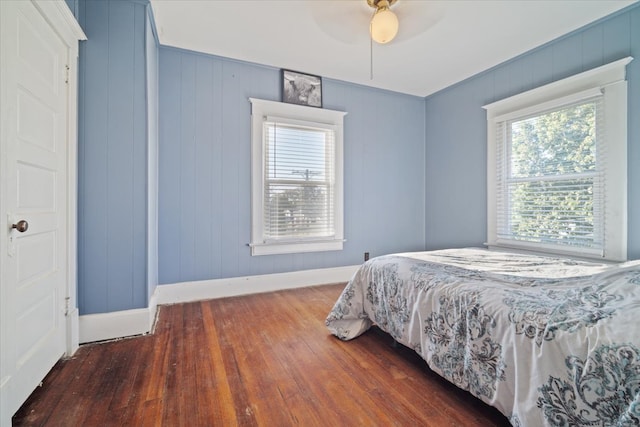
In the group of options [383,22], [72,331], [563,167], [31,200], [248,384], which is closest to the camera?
[31,200]

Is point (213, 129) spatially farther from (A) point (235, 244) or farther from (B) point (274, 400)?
(B) point (274, 400)

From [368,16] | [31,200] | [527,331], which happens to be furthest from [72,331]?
[368,16]

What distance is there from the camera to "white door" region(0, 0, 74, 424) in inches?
50.7

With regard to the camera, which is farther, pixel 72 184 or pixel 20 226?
pixel 72 184

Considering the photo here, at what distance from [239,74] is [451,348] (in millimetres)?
3317

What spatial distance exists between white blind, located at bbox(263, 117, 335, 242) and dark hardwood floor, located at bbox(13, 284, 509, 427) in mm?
1352

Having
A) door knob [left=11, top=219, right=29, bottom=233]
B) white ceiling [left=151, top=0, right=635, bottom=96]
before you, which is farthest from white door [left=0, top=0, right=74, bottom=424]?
white ceiling [left=151, top=0, right=635, bottom=96]

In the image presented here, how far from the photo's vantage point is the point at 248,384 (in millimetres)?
1645

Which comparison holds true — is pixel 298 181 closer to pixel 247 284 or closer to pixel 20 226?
pixel 247 284

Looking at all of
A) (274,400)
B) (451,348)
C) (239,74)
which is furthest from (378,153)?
(274,400)

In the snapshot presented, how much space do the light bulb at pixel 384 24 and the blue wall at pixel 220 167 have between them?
158 centimetres

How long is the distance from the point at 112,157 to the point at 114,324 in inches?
50.0

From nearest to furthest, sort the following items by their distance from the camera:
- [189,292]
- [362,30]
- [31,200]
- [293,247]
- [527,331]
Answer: [527,331], [31,200], [362,30], [189,292], [293,247]

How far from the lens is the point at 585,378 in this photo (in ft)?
3.14
